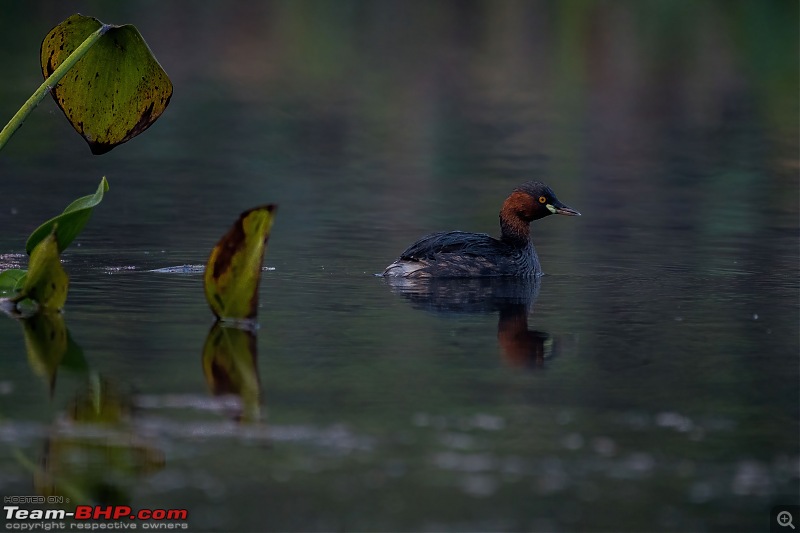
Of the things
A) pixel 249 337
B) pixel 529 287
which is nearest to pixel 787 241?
pixel 529 287

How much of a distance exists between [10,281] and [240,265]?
1.73 m

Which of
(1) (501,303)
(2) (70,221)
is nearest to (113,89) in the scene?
(2) (70,221)

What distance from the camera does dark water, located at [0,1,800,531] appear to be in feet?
20.6

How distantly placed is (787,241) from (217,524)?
28.3 feet

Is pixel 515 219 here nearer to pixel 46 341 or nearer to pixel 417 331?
pixel 417 331

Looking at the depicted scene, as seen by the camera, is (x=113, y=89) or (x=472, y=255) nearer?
(x=113, y=89)

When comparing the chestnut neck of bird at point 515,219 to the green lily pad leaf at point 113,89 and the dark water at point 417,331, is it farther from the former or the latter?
the green lily pad leaf at point 113,89

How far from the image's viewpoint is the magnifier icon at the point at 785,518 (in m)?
6.11

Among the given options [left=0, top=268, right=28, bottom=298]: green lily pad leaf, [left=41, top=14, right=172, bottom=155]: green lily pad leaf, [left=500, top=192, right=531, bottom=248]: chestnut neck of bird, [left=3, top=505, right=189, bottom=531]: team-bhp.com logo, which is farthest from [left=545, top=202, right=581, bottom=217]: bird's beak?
[left=3, top=505, right=189, bottom=531]: team-bhp.com logo

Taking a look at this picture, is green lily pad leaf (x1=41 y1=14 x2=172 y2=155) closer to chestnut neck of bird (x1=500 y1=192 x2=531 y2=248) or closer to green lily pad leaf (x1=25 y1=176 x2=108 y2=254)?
green lily pad leaf (x1=25 y1=176 x2=108 y2=254)

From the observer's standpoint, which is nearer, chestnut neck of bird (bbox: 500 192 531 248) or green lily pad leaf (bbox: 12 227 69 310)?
green lily pad leaf (bbox: 12 227 69 310)

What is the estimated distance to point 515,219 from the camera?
504 inches

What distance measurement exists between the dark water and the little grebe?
27cm

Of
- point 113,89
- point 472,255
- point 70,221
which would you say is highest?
point 113,89
